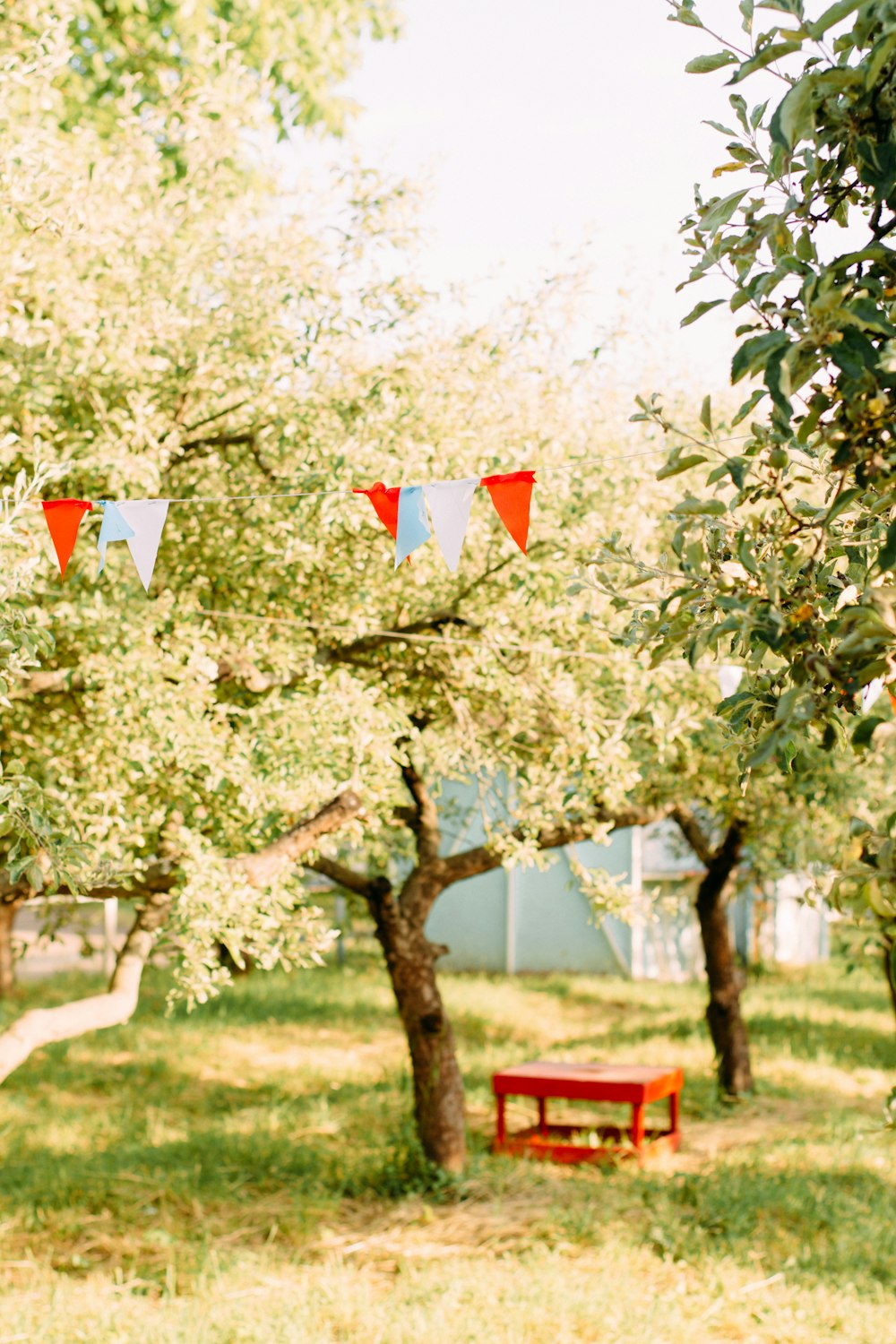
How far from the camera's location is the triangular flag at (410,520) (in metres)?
4.63

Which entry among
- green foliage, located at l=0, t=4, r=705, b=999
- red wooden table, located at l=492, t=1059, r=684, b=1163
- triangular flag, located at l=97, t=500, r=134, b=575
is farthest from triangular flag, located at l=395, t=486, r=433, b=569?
red wooden table, located at l=492, t=1059, r=684, b=1163

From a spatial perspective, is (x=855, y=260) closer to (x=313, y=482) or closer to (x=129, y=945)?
(x=313, y=482)

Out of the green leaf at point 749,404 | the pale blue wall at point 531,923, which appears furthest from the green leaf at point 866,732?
the pale blue wall at point 531,923

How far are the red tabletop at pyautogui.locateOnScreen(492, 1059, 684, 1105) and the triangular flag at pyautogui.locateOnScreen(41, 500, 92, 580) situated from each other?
5982 mm

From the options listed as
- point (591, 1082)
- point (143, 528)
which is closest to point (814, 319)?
point (143, 528)

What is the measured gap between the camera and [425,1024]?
891cm

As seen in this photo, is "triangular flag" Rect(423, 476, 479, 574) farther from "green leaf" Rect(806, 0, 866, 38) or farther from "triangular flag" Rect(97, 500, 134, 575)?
"green leaf" Rect(806, 0, 866, 38)

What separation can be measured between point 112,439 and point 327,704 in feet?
4.93

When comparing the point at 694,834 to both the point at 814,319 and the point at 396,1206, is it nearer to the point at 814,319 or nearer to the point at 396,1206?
the point at 396,1206

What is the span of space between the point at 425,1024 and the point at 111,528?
5286 mm

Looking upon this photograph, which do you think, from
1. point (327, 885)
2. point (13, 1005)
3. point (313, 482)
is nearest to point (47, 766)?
point (313, 482)

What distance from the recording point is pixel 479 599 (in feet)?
22.0

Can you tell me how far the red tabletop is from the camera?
908 cm

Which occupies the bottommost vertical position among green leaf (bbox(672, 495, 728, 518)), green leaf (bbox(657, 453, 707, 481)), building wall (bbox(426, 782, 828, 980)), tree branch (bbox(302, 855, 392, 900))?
building wall (bbox(426, 782, 828, 980))
